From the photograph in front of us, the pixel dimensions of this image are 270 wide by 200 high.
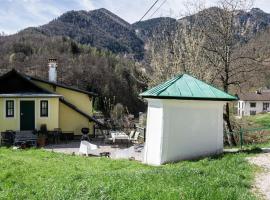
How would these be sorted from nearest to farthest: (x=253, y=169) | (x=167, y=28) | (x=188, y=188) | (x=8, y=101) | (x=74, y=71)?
(x=188, y=188) → (x=253, y=169) → (x=8, y=101) → (x=167, y=28) → (x=74, y=71)

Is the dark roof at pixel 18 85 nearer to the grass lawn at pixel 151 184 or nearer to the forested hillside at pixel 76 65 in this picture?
the grass lawn at pixel 151 184

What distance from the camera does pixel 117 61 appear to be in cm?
9281

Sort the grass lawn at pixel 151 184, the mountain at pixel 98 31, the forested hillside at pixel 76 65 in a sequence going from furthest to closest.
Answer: the mountain at pixel 98 31
the forested hillside at pixel 76 65
the grass lawn at pixel 151 184

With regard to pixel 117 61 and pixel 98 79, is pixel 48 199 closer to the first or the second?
pixel 98 79

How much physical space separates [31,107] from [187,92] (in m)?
14.6

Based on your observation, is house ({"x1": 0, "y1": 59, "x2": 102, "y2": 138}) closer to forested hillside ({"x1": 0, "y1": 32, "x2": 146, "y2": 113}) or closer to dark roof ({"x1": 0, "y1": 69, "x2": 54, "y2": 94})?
dark roof ({"x1": 0, "y1": 69, "x2": 54, "y2": 94})

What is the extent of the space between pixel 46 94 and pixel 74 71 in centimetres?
4889

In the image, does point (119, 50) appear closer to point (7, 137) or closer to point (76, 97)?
point (76, 97)

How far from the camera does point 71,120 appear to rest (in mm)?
26703

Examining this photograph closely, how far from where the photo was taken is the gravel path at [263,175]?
7.98m

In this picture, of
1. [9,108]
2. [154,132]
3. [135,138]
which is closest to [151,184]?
[154,132]

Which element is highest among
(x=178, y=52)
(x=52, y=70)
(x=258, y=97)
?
(x=178, y=52)

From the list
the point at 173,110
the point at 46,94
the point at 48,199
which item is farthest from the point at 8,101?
the point at 48,199

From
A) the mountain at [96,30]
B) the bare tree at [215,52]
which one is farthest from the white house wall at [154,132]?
the mountain at [96,30]
